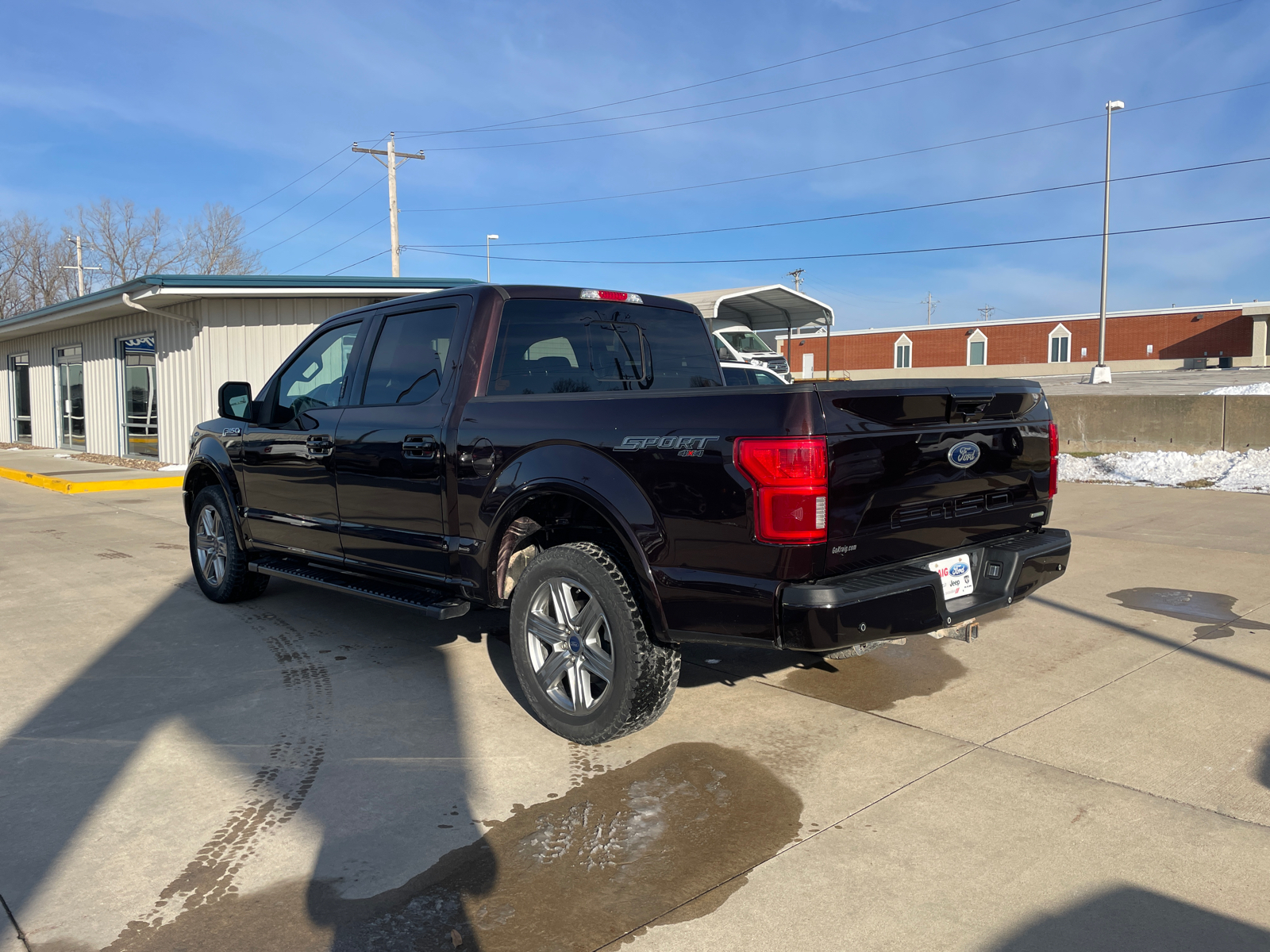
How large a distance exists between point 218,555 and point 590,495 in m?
3.88

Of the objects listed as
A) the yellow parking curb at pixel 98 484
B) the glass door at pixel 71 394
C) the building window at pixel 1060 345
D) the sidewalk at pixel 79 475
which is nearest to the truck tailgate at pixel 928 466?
the sidewalk at pixel 79 475

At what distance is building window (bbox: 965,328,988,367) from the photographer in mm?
58125

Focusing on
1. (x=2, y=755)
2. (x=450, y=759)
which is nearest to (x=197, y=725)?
(x=2, y=755)

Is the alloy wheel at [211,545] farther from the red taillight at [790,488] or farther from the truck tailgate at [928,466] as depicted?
the truck tailgate at [928,466]

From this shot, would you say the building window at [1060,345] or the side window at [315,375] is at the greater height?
the building window at [1060,345]

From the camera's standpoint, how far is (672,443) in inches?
135

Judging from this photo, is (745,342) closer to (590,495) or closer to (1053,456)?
(1053,456)

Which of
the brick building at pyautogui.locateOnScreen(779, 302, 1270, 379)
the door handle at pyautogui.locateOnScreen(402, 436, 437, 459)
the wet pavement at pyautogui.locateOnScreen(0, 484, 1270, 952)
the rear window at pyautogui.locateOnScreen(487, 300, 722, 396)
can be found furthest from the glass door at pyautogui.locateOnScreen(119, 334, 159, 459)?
the brick building at pyautogui.locateOnScreen(779, 302, 1270, 379)

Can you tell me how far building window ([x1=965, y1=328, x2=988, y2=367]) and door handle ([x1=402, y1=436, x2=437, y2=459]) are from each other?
58.2 metres

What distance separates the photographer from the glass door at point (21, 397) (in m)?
25.7

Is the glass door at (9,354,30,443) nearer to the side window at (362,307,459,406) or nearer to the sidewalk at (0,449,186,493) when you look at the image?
the sidewalk at (0,449,186,493)

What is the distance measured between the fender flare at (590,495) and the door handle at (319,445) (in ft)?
4.57

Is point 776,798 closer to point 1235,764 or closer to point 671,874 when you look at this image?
point 671,874

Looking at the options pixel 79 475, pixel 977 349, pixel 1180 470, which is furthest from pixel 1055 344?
pixel 79 475
